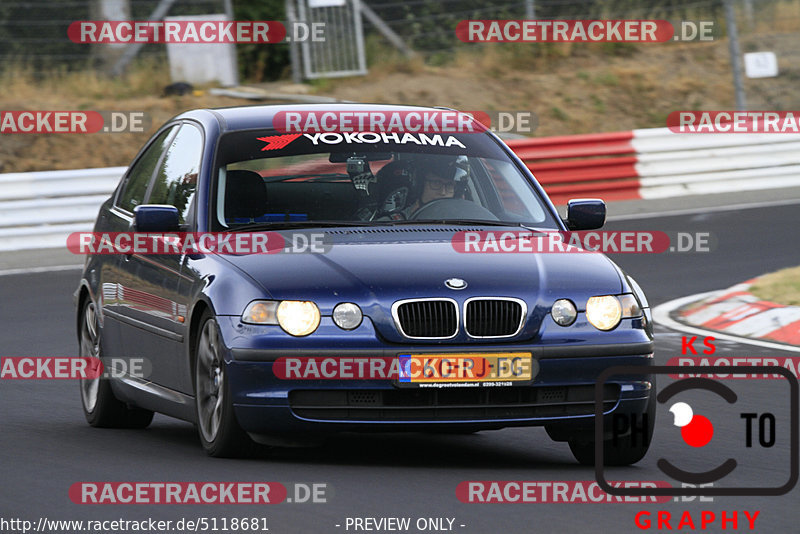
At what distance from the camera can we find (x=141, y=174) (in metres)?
9.79

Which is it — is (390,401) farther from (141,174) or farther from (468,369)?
(141,174)

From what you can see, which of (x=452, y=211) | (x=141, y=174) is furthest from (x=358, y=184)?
(x=141, y=174)

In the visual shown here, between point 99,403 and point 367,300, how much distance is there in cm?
257

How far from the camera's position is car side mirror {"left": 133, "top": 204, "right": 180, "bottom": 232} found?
8.31 meters

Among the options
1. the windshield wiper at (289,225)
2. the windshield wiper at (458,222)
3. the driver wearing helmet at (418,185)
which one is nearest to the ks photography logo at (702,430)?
the windshield wiper at (458,222)

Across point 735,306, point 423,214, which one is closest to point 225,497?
point 423,214

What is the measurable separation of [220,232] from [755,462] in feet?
8.70

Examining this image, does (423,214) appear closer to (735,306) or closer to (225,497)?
(225,497)

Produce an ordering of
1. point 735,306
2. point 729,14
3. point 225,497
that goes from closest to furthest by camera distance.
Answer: point 225,497 → point 735,306 → point 729,14

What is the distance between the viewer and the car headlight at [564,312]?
24.8 ft

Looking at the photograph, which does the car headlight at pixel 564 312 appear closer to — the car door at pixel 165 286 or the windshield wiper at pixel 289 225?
the windshield wiper at pixel 289 225

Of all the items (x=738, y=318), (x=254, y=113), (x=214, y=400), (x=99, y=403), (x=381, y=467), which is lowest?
(x=738, y=318)

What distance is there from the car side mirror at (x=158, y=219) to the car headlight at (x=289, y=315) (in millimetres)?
1040

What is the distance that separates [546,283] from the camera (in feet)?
25.0
